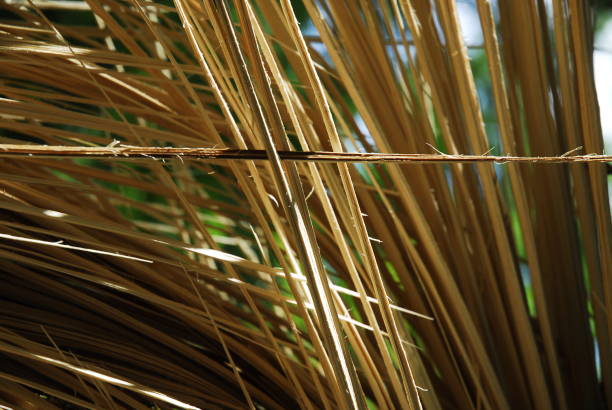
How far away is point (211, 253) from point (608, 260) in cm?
29

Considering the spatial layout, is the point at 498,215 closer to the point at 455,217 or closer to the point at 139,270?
the point at 455,217

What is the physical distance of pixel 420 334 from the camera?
0.55 m

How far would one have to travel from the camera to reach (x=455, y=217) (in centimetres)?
52

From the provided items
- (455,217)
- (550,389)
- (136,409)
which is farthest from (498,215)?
(136,409)

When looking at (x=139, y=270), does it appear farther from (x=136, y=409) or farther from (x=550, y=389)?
(x=550, y=389)

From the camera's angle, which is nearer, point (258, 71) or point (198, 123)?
point (258, 71)

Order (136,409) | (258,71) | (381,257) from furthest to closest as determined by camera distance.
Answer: (381,257), (136,409), (258,71)

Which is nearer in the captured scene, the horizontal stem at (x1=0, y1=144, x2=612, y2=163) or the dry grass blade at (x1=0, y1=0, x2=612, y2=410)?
the horizontal stem at (x1=0, y1=144, x2=612, y2=163)

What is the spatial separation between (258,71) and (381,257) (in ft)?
1.01

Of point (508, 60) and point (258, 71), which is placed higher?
point (508, 60)

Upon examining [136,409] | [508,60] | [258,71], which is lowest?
[136,409]

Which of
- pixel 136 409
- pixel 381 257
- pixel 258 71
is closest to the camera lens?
pixel 258 71

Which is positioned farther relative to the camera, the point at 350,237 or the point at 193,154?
the point at 350,237

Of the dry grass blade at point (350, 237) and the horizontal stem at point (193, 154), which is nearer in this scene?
the horizontal stem at point (193, 154)
